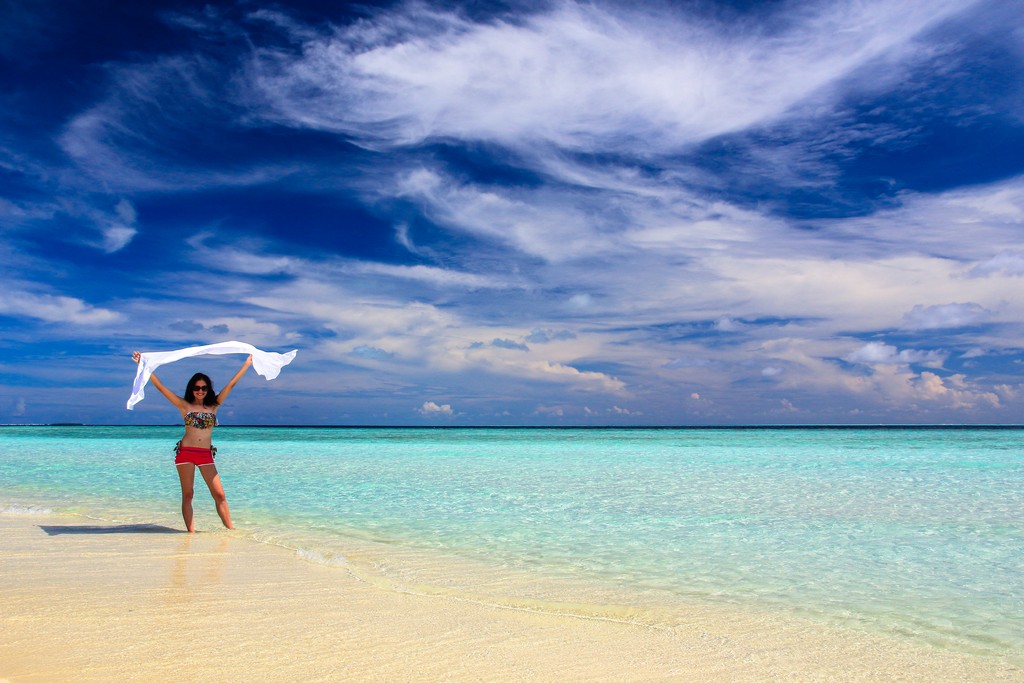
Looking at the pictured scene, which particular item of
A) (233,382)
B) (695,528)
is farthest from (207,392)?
(695,528)

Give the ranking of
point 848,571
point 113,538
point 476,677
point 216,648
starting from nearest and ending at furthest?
1. point 476,677
2. point 216,648
3. point 848,571
4. point 113,538

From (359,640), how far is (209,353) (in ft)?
16.4

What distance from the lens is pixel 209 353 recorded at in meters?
7.82

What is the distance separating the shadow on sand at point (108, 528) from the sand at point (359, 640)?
7.51 ft

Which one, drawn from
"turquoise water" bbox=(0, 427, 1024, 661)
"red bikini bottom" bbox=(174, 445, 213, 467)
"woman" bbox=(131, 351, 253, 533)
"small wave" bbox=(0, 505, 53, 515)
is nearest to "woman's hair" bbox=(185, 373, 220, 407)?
"woman" bbox=(131, 351, 253, 533)

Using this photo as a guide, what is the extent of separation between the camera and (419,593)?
5258 millimetres

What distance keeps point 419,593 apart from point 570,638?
158 centimetres

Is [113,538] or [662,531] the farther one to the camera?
[662,531]

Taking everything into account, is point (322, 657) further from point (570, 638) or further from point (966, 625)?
point (966, 625)

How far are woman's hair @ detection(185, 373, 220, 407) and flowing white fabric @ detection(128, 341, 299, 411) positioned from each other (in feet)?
1.05

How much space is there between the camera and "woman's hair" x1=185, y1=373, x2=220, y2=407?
7.51m

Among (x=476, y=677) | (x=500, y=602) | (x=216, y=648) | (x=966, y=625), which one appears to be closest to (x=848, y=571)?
(x=966, y=625)

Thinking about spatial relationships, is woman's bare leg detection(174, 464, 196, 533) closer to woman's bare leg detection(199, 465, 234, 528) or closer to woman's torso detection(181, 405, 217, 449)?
woman's bare leg detection(199, 465, 234, 528)

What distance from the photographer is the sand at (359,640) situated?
11.4 ft
